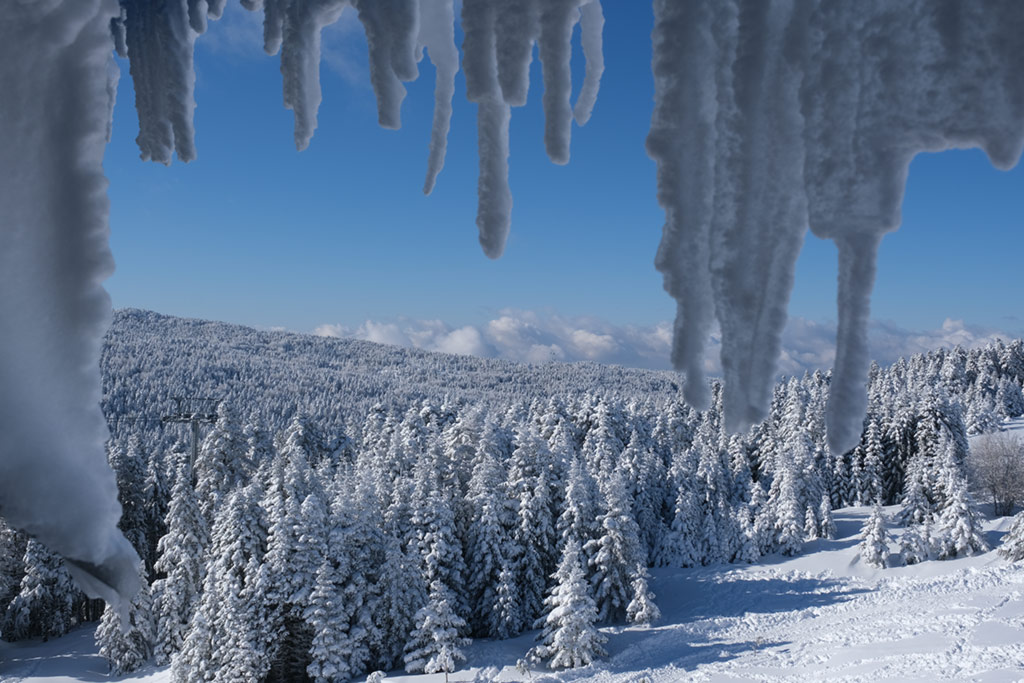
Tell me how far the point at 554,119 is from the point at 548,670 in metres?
26.0

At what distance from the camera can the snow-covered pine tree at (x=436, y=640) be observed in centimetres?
2267

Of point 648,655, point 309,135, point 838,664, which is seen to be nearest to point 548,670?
point 648,655

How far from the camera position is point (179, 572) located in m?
26.1

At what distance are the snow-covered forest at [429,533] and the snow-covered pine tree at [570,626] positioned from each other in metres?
0.08

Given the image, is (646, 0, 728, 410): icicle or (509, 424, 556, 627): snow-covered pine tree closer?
(646, 0, 728, 410): icicle

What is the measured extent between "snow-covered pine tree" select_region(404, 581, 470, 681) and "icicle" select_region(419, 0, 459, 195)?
2381cm

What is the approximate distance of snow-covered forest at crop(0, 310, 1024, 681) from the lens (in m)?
22.7

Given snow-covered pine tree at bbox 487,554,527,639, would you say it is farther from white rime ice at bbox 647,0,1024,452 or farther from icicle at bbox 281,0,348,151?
white rime ice at bbox 647,0,1024,452

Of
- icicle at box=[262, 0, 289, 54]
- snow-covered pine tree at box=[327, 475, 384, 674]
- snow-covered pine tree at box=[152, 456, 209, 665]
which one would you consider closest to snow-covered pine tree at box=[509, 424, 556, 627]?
snow-covered pine tree at box=[327, 475, 384, 674]

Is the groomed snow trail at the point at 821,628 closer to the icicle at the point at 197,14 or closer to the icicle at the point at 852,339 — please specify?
the icicle at the point at 197,14

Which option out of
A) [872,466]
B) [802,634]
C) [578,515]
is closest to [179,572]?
[578,515]

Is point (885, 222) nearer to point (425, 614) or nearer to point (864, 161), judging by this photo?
point (864, 161)

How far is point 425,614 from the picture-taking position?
2338 cm

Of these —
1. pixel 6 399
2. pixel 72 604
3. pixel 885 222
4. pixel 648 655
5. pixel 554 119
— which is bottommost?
pixel 648 655
